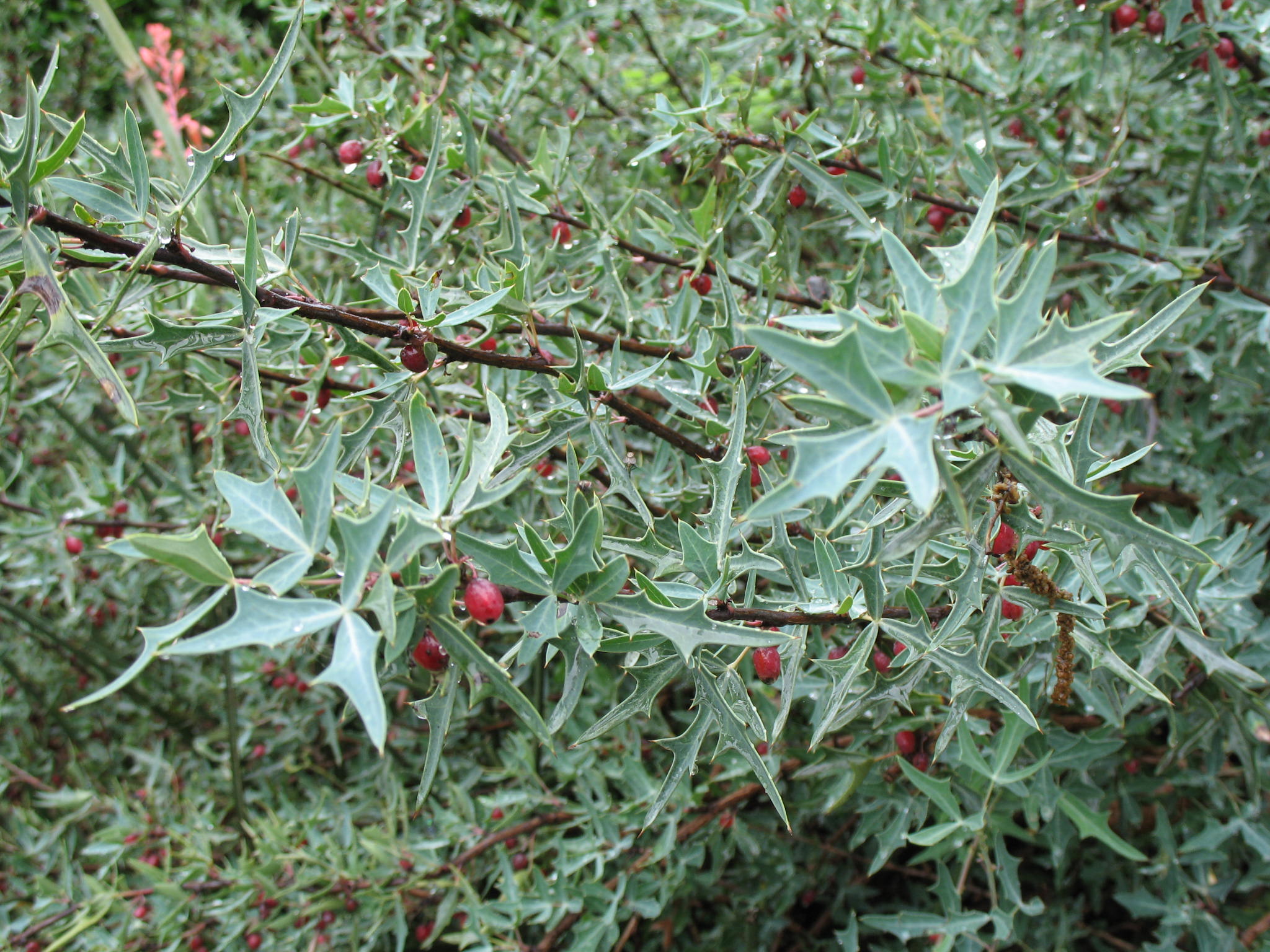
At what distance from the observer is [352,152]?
4.86 feet

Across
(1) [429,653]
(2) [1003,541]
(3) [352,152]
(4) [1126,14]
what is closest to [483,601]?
(1) [429,653]

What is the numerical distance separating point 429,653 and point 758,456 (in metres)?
0.60

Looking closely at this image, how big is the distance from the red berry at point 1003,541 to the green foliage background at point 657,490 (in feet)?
0.05

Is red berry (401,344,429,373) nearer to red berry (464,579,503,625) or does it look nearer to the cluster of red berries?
red berry (464,579,503,625)

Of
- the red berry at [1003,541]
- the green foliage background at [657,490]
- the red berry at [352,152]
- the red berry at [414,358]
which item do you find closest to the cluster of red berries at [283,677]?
the green foliage background at [657,490]

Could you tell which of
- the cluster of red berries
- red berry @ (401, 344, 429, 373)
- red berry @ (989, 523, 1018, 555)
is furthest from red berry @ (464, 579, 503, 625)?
the cluster of red berries

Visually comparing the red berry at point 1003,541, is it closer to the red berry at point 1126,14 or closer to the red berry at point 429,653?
the red berry at point 429,653

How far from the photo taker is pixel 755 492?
124 cm

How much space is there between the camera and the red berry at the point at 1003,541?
901 millimetres

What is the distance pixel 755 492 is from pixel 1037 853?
1459mm

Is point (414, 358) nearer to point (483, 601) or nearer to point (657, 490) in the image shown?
point (483, 601)

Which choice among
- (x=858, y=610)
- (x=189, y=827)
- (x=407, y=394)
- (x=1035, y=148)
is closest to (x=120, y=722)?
(x=189, y=827)

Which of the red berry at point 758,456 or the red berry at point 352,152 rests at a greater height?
the red berry at point 352,152

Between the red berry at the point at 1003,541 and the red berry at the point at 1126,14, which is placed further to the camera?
the red berry at the point at 1126,14
